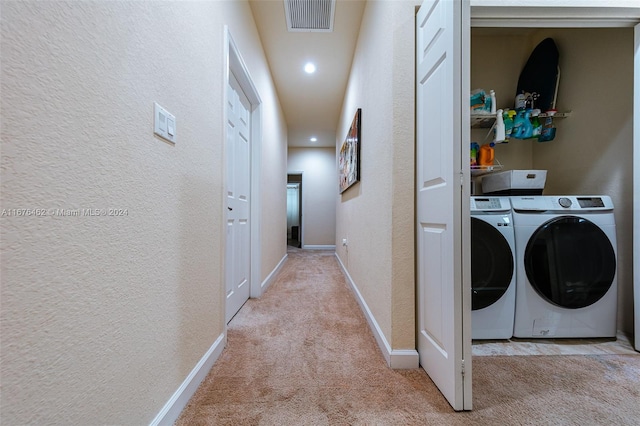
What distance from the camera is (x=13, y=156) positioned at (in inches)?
19.0

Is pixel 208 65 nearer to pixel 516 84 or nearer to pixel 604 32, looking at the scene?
pixel 516 84

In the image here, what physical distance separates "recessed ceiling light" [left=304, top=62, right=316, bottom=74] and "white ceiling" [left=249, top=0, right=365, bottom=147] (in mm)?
41

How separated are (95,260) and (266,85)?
2736mm

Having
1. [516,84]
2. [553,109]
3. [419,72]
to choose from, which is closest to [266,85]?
[419,72]

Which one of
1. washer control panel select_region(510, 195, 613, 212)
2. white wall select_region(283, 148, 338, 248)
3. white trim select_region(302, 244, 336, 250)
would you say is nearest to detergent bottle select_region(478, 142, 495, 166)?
washer control panel select_region(510, 195, 613, 212)

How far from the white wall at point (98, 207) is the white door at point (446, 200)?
1.12 metres

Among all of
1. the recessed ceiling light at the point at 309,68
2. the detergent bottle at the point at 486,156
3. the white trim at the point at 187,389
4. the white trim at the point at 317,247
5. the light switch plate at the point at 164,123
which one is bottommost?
the white trim at the point at 317,247

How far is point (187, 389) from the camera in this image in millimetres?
1081

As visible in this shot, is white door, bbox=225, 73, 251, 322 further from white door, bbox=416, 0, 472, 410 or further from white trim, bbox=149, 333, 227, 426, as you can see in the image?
white door, bbox=416, 0, 472, 410

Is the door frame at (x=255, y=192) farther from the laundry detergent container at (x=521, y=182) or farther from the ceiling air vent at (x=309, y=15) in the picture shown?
the laundry detergent container at (x=521, y=182)

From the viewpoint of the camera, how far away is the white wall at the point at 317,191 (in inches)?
245

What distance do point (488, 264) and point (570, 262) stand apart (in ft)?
1.73

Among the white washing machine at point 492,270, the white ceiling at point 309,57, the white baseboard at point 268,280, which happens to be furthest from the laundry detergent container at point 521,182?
the white baseboard at point 268,280

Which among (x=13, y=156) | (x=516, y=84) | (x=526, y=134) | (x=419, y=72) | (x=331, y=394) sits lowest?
(x=331, y=394)
